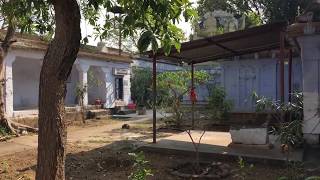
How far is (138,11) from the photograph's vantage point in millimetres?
3998

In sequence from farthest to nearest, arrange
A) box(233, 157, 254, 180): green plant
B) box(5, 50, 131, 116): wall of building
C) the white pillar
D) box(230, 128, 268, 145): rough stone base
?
box(5, 50, 131, 116): wall of building < the white pillar < box(230, 128, 268, 145): rough stone base < box(233, 157, 254, 180): green plant

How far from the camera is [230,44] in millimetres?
11016

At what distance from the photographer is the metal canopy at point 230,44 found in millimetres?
9516

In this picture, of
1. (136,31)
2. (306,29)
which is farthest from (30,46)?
(136,31)

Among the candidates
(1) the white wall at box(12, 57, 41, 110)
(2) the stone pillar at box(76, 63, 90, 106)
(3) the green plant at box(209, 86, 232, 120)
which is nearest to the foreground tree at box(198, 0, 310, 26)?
(3) the green plant at box(209, 86, 232, 120)

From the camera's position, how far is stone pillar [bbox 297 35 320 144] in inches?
347

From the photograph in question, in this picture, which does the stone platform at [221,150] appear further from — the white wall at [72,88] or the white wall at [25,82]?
the white wall at [72,88]

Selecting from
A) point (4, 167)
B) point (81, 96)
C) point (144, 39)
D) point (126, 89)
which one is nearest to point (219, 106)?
point (81, 96)

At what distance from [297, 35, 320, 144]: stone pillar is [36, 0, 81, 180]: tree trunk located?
6195mm

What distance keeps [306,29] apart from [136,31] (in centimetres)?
500

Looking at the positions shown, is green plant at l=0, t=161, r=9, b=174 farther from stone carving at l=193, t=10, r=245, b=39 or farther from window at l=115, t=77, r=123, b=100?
window at l=115, t=77, r=123, b=100

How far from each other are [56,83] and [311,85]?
653 centimetres

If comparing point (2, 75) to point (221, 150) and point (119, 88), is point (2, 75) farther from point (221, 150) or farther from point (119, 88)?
point (119, 88)

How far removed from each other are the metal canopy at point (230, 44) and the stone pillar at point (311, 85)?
0.68 metres
